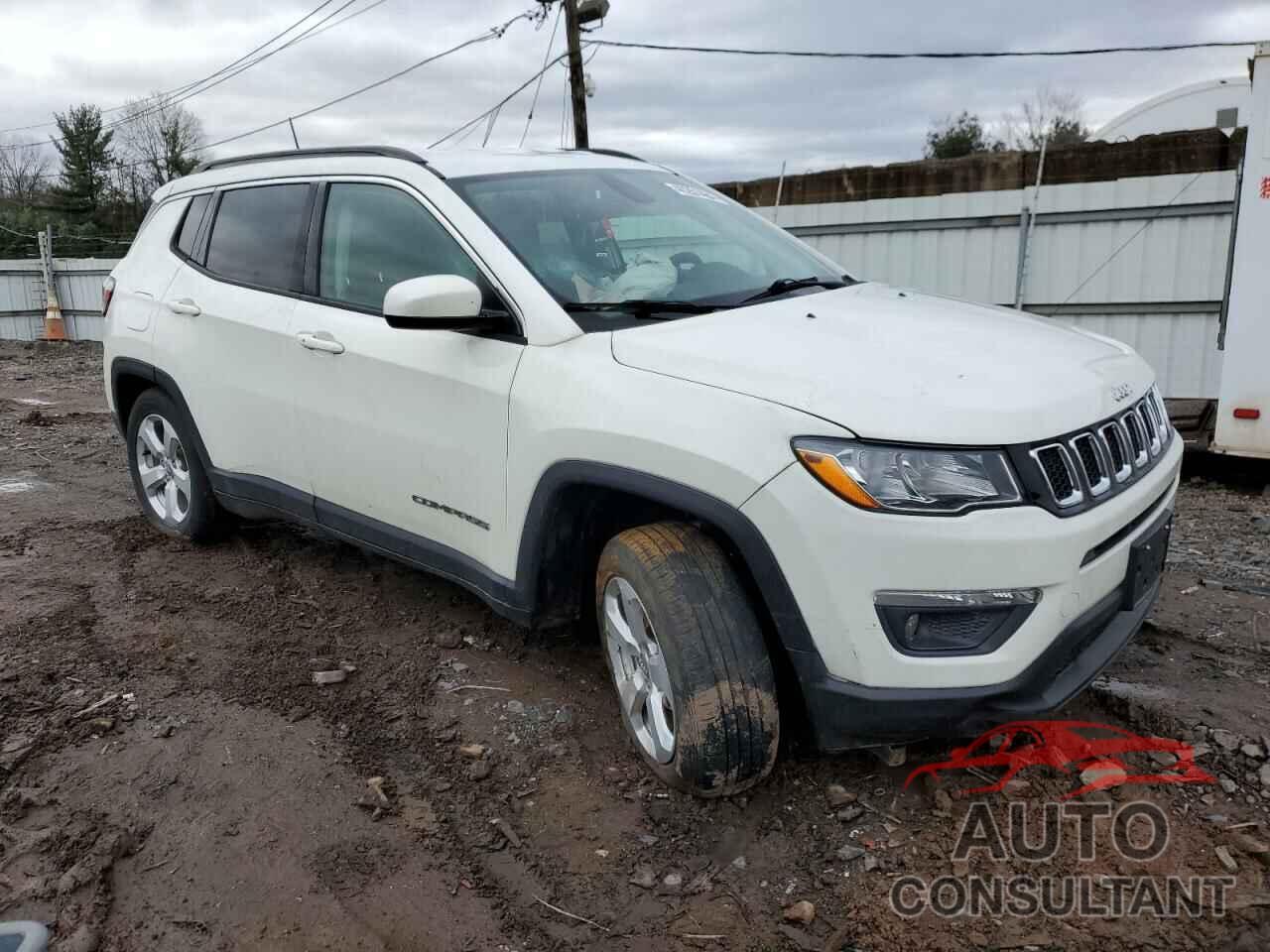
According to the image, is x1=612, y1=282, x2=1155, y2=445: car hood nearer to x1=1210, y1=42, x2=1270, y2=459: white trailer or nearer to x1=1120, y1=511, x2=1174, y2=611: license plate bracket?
x1=1120, y1=511, x2=1174, y2=611: license plate bracket

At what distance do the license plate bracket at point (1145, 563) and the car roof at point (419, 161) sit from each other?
2371 mm

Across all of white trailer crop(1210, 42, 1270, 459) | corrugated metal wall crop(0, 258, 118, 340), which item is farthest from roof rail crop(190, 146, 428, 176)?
corrugated metal wall crop(0, 258, 118, 340)

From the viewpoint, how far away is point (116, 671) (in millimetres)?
3809

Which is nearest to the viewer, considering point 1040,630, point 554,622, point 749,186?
point 1040,630

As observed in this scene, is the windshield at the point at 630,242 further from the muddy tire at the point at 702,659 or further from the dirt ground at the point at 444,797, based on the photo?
the dirt ground at the point at 444,797

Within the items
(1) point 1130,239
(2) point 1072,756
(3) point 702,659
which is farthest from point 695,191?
(1) point 1130,239

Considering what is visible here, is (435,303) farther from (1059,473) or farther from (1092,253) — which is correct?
(1092,253)

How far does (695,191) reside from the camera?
13.9 feet

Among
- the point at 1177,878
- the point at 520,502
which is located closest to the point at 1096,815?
the point at 1177,878

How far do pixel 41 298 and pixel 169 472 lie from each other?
61.1 ft

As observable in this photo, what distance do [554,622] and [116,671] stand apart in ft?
5.63

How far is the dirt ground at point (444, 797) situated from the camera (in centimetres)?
252

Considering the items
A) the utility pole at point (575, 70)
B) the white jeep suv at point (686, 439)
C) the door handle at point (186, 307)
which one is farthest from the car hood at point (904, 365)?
the utility pole at point (575, 70)

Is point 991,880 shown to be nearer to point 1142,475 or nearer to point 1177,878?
point 1177,878
